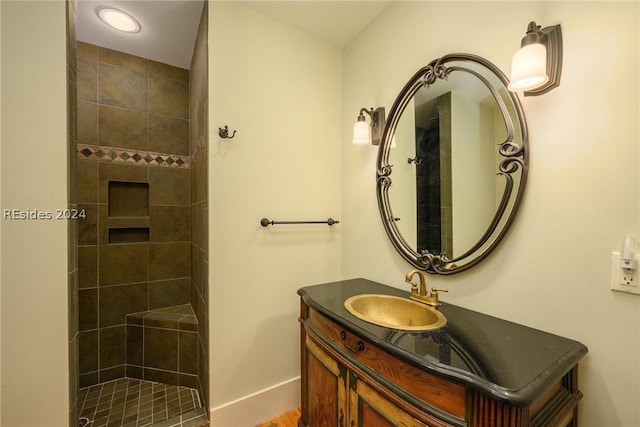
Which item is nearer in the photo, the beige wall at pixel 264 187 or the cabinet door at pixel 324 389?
the cabinet door at pixel 324 389

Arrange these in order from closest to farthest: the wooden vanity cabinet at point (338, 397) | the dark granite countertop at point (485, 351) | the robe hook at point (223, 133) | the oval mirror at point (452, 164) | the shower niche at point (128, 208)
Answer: the dark granite countertop at point (485, 351)
the wooden vanity cabinet at point (338, 397)
the oval mirror at point (452, 164)
the robe hook at point (223, 133)
the shower niche at point (128, 208)

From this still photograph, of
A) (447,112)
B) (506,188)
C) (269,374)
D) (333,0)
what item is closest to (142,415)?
(269,374)

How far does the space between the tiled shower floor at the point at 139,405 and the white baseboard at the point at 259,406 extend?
0.10m

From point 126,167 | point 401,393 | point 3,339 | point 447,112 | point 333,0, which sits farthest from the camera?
point 126,167

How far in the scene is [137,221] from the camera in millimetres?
2182

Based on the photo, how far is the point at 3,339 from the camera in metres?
0.94

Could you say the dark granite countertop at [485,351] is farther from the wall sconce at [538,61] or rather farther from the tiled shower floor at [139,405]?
the tiled shower floor at [139,405]

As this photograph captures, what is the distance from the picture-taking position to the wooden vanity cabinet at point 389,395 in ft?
2.20

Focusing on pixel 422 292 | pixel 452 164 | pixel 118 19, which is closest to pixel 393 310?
pixel 422 292

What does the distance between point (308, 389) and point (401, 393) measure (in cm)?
70

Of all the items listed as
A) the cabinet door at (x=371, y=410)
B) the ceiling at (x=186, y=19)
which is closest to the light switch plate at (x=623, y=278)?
the cabinet door at (x=371, y=410)

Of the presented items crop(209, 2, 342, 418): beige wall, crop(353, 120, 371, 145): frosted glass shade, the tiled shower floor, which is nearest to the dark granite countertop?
crop(209, 2, 342, 418): beige wall

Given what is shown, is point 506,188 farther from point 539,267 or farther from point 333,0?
point 333,0

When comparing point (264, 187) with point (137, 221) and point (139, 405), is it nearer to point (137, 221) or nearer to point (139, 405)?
point (137, 221)
